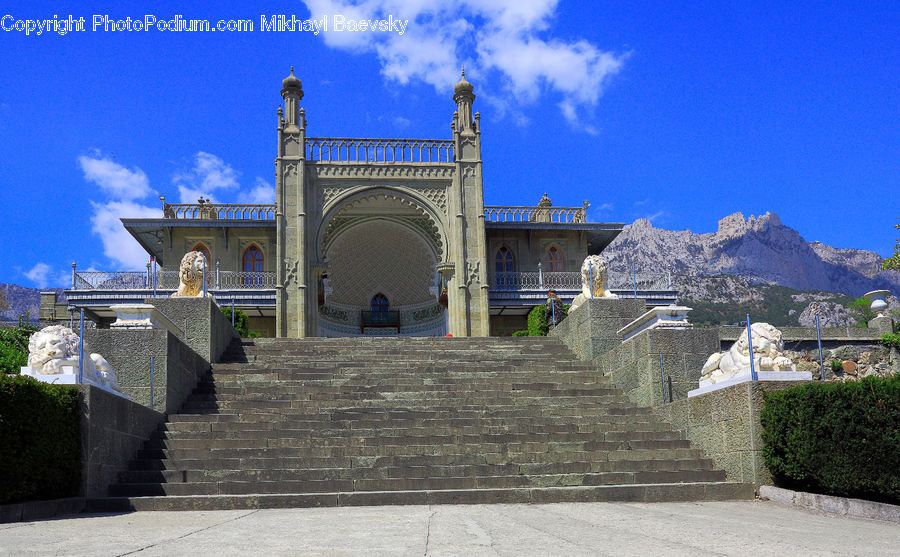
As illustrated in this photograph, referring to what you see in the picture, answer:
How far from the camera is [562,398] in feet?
38.1

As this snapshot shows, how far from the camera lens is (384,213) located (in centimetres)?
2639

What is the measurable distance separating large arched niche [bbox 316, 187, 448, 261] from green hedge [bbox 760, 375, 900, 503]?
56.0 feet

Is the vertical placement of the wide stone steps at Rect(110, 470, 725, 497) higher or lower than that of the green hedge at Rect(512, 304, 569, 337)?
lower

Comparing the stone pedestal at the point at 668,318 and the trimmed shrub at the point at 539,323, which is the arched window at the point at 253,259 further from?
the stone pedestal at the point at 668,318

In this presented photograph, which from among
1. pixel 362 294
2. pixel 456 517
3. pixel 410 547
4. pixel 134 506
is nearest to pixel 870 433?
pixel 456 517

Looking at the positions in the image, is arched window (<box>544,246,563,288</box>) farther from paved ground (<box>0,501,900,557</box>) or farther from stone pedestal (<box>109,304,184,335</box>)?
paved ground (<box>0,501,900,557</box>)

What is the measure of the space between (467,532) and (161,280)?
21.5 meters

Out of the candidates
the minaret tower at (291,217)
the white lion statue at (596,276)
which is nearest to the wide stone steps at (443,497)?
the white lion statue at (596,276)

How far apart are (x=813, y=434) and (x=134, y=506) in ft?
22.5

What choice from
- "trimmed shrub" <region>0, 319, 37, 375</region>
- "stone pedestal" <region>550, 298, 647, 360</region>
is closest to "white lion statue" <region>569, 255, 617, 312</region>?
"stone pedestal" <region>550, 298, 647, 360</region>

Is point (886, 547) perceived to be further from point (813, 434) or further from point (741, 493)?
point (741, 493)

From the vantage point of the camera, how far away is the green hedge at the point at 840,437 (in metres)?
6.61

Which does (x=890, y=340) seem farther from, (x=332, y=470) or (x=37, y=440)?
(x=37, y=440)

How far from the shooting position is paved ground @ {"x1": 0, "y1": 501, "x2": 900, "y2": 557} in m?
4.55
